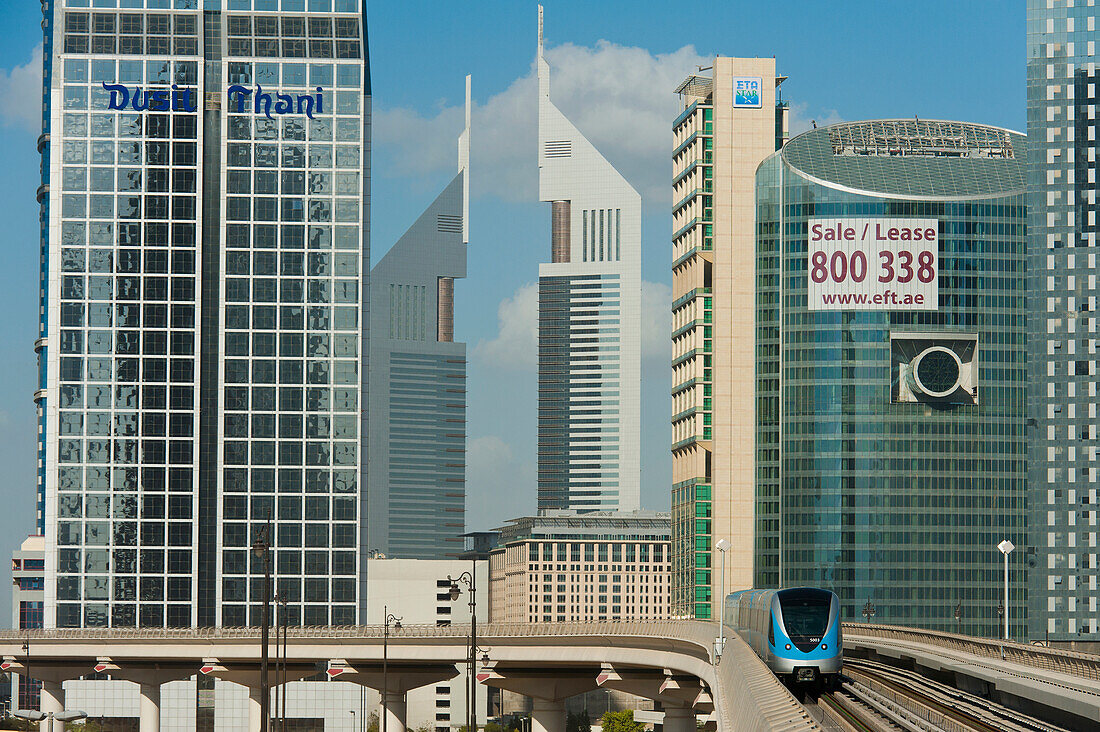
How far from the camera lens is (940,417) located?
197000mm

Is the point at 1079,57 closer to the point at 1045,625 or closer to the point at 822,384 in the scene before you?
the point at 822,384

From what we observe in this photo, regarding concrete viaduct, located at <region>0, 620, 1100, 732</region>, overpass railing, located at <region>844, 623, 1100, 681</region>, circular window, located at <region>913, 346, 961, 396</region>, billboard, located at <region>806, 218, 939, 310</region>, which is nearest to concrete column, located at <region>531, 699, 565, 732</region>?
concrete viaduct, located at <region>0, 620, 1100, 732</region>

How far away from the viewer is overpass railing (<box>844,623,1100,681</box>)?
62375 mm

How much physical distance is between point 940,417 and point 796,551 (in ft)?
79.7

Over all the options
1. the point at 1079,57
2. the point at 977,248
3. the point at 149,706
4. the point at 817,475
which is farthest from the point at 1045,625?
the point at 149,706

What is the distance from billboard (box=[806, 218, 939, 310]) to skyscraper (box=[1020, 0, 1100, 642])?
1301 cm

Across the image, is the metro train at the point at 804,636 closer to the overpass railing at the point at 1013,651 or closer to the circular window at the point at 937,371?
the overpass railing at the point at 1013,651

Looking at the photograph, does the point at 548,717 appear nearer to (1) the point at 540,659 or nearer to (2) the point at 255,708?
(1) the point at 540,659

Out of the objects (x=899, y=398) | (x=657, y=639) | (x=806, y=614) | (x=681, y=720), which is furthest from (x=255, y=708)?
(x=806, y=614)

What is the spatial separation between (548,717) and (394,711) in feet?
57.5

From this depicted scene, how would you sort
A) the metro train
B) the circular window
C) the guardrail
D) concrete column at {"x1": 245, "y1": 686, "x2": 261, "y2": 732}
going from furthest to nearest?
the circular window < concrete column at {"x1": 245, "y1": 686, "x2": 261, "y2": 732} < the metro train < the guardrail

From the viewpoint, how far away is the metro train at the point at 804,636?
66500 millimetres

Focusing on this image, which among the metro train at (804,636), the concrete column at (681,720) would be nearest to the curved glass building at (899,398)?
the concrete column at (681,720)

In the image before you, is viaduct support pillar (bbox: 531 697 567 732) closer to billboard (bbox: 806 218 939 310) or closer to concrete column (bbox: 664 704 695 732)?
concrete column (bbox: 664 704 695 732)
